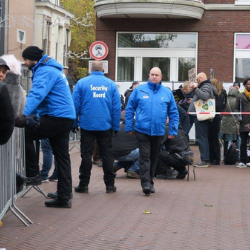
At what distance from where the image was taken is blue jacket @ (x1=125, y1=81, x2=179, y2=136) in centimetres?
964

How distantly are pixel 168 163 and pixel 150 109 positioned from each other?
2337mm

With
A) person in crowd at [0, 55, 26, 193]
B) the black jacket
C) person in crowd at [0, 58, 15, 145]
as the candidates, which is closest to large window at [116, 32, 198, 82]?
the black jacket

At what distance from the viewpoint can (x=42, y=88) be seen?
25.7 feet

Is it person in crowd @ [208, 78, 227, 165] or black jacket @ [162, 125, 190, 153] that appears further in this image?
person in crowd @ [208, 78, 227, 165]

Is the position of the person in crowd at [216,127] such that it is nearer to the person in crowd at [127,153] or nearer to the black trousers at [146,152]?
the person in crowd at [127,153]

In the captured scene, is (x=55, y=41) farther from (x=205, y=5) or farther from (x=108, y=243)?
(x=108, y=243)

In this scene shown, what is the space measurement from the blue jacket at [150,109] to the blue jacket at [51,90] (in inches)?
70.3

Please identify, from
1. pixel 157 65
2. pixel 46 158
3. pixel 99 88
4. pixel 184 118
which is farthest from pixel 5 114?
pixel 157 65

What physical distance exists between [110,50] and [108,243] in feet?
57.0

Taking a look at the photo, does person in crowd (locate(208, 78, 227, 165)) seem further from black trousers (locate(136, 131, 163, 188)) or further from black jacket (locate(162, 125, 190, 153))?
black trousers (locate(136, 131, 163, 188))

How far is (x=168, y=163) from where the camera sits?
11.8 meters

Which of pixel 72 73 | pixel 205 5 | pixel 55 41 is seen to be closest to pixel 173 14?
pixel 205 5

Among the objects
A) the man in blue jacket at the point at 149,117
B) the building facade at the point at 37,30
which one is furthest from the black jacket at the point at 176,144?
the building facade at the point at 37,30

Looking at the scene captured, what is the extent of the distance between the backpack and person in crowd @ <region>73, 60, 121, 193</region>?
19.4 ft
